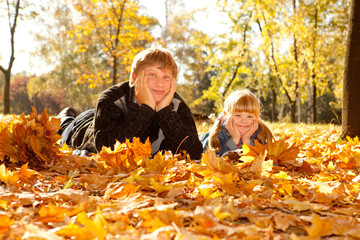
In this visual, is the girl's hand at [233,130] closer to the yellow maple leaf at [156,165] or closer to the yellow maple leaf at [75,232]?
the yellow maple leaf at [156,165]

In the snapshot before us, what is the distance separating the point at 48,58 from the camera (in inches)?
1091

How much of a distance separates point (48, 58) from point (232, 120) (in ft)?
92.7

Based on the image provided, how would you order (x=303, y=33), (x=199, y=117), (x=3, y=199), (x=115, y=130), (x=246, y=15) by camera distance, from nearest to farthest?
(x=3, y=199), (x=115, y=130), (x=199, y=117), (x=303, y=33), (x=246, y=15)

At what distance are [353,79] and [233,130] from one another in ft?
7.52

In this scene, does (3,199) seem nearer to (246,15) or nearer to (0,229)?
(0,229)

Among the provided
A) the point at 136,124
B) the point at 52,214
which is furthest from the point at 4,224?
the point at 136,124

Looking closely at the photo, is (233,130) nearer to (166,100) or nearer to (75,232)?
(166,100)

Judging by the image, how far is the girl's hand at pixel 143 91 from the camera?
2.78m

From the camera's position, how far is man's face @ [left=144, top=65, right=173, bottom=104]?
9.32 feet

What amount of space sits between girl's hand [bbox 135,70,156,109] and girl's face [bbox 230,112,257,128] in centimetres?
97

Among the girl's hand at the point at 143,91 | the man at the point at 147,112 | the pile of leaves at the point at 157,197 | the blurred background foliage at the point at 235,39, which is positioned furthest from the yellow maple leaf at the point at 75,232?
the blurred background foliage at the point at 235,39

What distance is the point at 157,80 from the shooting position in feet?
9.37

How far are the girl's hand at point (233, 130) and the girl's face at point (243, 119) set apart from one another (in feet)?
0.13

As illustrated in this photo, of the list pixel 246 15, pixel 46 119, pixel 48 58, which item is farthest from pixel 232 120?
pixel 48 58
